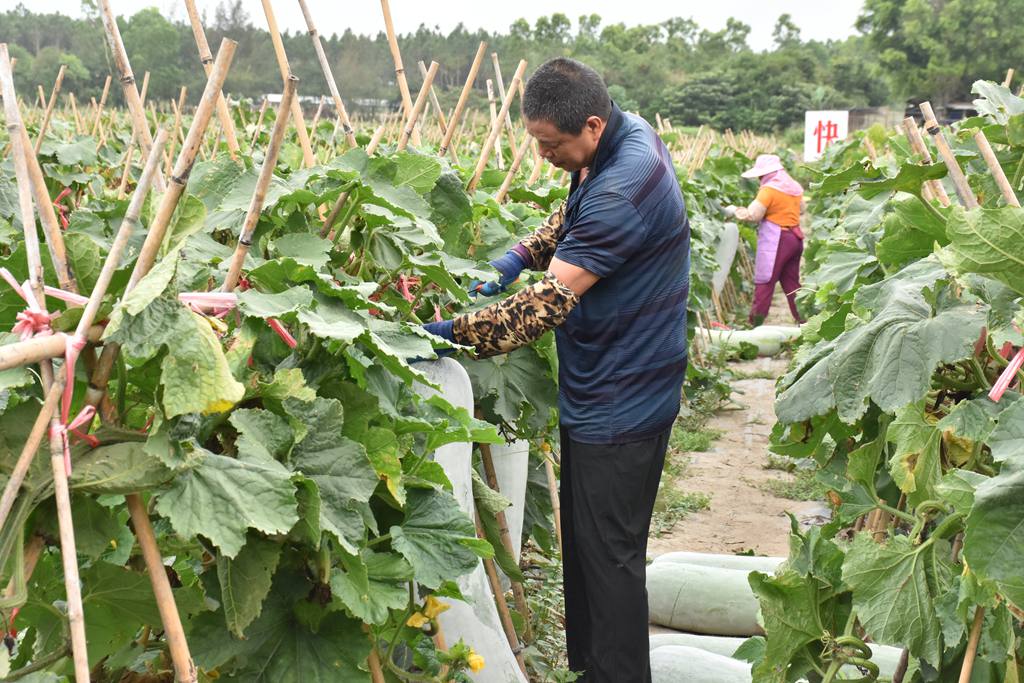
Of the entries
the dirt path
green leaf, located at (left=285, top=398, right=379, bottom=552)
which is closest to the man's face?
green leaf, located at (left=285, top=398, right=379, bottom=552)

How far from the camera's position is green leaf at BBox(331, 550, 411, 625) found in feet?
5.51

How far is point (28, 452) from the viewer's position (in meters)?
1.36

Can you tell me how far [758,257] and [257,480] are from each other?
926cm

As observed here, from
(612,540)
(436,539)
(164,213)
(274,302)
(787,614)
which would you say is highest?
(164,213)

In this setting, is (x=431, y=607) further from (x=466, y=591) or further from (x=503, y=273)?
(x=503, y=273)

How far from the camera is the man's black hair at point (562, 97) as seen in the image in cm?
296

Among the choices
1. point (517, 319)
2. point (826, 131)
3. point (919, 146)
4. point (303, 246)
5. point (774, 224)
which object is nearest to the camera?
point (303, 246)

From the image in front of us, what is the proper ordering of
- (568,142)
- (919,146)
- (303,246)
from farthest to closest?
(568,142) < (919,146) < (303,246)

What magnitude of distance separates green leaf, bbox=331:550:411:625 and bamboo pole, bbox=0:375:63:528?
1.55 ft

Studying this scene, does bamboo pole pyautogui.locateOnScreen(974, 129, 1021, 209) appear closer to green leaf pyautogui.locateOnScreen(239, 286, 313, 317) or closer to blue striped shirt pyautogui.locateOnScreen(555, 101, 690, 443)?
blue striped shirt pyautogui.locateOnScreen(555, 101, 690, 443)

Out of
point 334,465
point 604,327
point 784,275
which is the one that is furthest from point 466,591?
point 784,275

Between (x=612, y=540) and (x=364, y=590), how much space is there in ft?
5.41

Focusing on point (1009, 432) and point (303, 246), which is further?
point (303, 246)

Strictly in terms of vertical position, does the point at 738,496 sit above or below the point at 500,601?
below
